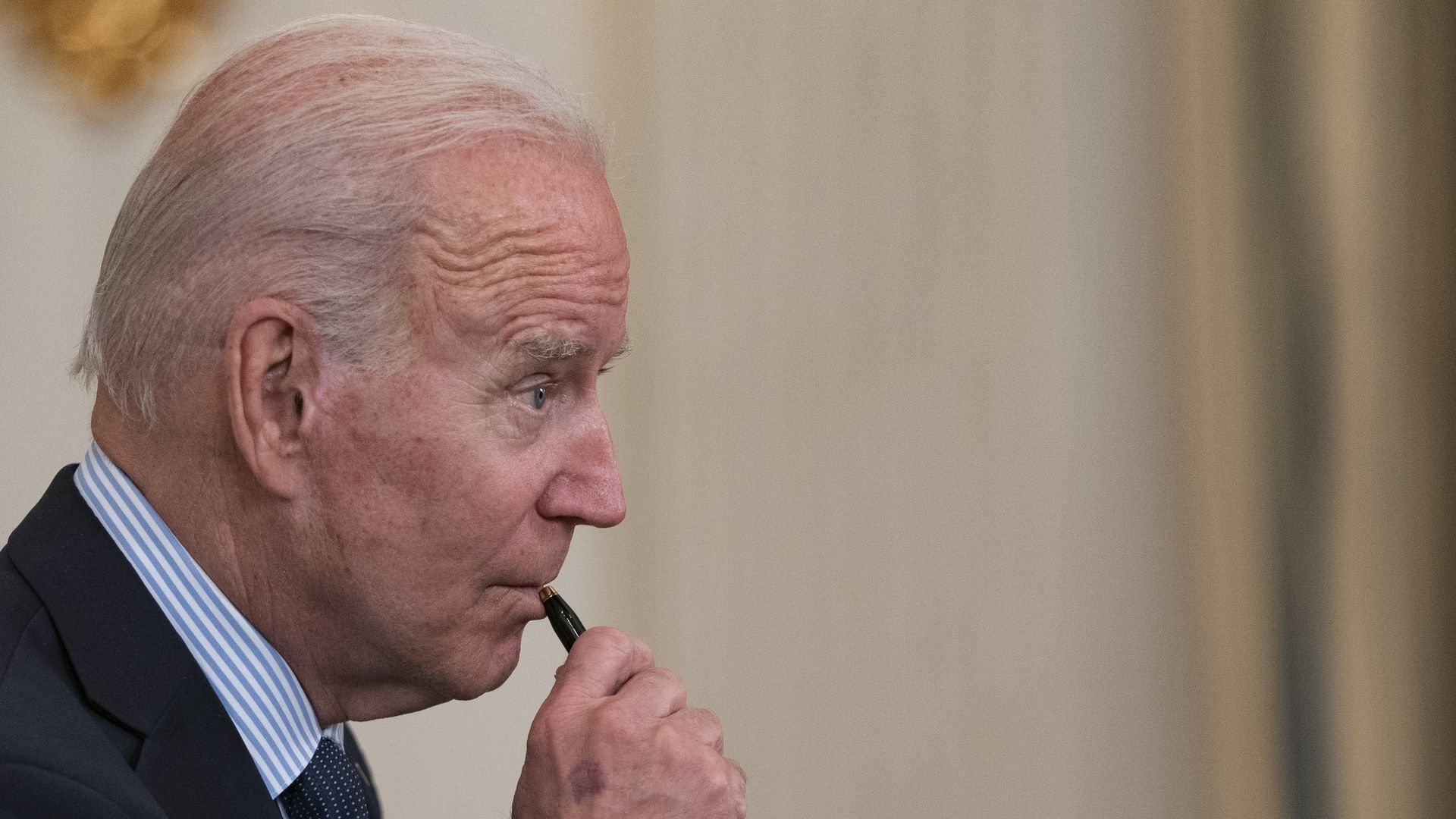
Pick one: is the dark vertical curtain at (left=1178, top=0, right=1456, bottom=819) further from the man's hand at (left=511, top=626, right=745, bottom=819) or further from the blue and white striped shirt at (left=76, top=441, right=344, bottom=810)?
the blue and white striped shirt at (left=76, top=441, right=344, bottom=810)

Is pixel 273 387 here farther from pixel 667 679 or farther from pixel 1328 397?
pixel 1328 397

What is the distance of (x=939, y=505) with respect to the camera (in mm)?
2551

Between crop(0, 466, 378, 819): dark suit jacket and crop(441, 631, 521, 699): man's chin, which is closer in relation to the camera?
crop(0, 466, 378, 819): dark suit jacket

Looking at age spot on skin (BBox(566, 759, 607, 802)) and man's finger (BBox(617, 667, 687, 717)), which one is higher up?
man's finger (BBox(617, 667, 687, 717))

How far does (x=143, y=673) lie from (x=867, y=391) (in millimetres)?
1603

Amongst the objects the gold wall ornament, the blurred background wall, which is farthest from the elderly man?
the gold wall ornament

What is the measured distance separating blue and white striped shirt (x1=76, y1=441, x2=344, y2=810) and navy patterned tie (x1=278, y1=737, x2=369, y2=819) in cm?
4

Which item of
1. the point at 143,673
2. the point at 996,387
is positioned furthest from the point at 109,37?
the point at 996,387

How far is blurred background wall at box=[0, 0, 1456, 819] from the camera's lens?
211 centimetres

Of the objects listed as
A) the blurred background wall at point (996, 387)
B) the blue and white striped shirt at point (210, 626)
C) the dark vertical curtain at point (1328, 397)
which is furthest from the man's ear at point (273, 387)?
the dark vertical curtain at point (1328, 397)

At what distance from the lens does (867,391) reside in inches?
A: 102

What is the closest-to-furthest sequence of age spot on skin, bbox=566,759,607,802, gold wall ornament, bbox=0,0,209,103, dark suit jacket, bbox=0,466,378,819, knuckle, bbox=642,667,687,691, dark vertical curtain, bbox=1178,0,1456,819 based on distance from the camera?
1. dark suit jacket, bbox=0,466,378,819
2. age spot on skin, bbox=566,759,607,802
3. knuckle, bbox=642,667,687,691
4. dark vertical curtain, bbox=1178,0,1456,819
5. gold wall ornament, bbox=0,0,209,103

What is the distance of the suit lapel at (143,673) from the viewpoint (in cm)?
121

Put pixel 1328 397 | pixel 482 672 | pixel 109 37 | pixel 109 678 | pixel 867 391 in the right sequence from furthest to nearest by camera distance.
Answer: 1. pixel 867 391
2. pixel 109 37
3. pixel 1328 397
4. pixel 482 672
5. pixel 109 678
